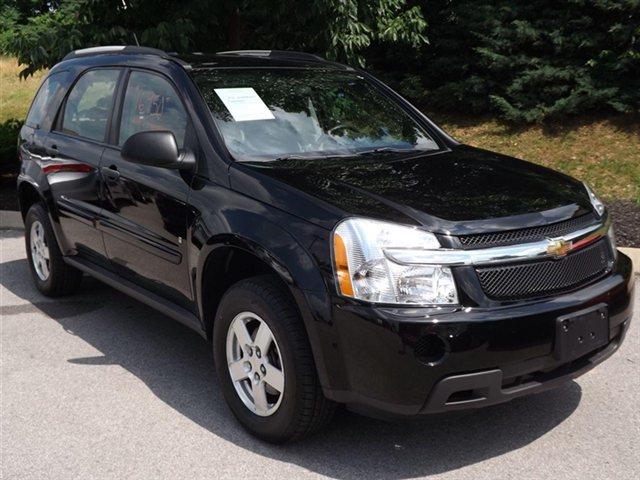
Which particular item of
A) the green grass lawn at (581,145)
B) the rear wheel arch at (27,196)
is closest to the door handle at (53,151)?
the rear wheel arch at (27,196)

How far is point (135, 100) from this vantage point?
15.1ft

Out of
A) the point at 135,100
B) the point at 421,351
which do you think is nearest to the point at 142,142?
the point at 135,100

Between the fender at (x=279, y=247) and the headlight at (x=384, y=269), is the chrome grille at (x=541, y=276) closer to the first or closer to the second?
the headlight at (x=384, y=269)

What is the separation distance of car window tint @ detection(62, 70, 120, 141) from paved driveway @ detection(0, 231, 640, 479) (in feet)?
4.65

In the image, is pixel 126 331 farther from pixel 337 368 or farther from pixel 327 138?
pixel 337 368

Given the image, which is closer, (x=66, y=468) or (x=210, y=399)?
(x=66, y=468)

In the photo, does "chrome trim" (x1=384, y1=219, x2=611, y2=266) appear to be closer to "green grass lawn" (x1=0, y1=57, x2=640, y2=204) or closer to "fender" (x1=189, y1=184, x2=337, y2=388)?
"fender" (x1=189, y1=184, x2=337, y2=388)

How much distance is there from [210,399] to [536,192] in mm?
1977

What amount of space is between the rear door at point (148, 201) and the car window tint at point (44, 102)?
116 cm

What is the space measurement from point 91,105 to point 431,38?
811 centimetres

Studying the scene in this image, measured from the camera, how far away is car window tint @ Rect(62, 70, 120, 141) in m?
4.88

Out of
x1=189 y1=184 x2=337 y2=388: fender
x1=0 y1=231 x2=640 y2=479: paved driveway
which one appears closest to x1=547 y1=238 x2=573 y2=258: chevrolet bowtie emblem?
x1=0 y1=231 x2=640 y2=479: paved driveway

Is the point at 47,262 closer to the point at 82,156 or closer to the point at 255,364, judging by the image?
the point at 82,156

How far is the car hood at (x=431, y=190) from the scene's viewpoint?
3221 mm
